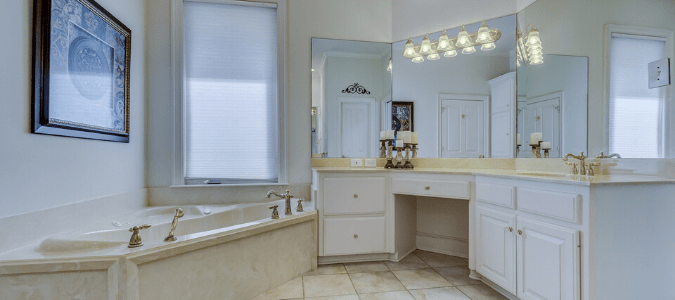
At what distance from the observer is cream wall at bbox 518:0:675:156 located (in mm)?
1573

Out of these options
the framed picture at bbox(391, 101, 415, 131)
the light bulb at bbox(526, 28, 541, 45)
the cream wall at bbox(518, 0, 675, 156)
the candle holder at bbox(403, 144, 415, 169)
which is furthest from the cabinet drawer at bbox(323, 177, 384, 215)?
the light bulb at bbox(526, 28, 541, 45)

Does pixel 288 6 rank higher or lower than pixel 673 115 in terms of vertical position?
higher

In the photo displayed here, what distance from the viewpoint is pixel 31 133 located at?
1395 millimetres

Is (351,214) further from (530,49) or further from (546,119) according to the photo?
(530,49)

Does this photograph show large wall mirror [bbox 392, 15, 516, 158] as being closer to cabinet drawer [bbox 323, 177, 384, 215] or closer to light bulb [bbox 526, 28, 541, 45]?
light bulb [bbox 526, 28, 541, 45]

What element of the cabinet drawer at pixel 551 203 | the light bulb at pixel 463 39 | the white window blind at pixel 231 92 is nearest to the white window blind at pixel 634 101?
the cabinet drawer at pixel 551 203

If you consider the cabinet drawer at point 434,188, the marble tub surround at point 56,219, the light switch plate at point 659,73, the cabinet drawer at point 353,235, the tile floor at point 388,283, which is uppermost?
the light switch plate at point 659,73

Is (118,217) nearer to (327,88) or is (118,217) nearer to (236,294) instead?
(236,294)

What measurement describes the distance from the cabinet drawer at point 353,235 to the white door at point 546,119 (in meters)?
1.34

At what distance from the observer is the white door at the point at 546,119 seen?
6.56 ft

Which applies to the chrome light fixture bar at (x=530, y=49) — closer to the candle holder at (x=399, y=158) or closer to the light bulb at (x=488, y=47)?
the light bulb at (x=488, y=47)

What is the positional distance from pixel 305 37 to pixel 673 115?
2534 millimetres

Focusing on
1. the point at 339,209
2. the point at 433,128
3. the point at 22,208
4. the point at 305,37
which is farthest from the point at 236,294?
the point at 305,37

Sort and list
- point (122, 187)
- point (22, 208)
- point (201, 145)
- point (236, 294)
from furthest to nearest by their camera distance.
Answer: point (201, 145) → point (122, 187) → point (236, 294) → point (22, 208)
